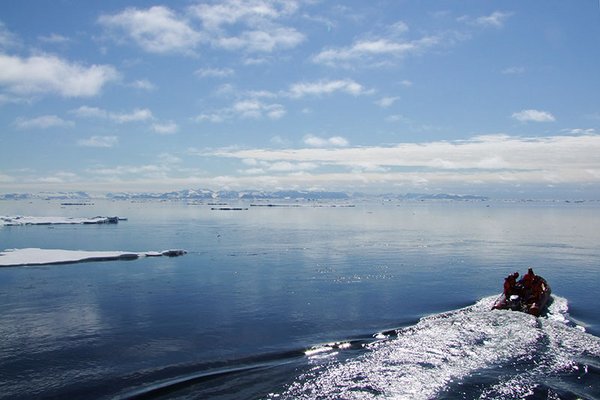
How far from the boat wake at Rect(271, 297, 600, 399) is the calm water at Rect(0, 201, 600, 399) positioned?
0.05 meters

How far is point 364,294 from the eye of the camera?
22875 millimetres

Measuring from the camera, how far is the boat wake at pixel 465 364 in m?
11.4

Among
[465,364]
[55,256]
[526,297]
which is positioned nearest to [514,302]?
[526,297]

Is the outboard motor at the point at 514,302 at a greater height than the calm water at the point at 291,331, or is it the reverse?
the outboard motor at the point at 514,302

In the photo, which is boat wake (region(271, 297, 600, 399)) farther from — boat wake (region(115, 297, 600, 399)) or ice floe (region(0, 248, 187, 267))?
ice floe (region(0, 248, 187, 267))

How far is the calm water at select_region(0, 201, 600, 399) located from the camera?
11.9 m

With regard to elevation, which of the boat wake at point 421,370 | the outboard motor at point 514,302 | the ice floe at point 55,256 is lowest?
the boat wake at point 421,370

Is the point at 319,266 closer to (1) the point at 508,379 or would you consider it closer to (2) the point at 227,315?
(2) the point at 227,315

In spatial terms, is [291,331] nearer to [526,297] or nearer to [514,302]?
[514,302]

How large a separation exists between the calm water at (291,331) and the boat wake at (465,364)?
0.18ft

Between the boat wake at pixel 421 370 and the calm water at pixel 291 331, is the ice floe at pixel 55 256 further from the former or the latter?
the boat wake at pixel 421 370

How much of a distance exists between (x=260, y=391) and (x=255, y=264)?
65.5ft

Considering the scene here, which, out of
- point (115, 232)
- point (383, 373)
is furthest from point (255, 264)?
point (115, 232)

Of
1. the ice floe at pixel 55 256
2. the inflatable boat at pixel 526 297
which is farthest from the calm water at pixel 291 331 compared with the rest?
the ice floe at pixel 55 256
